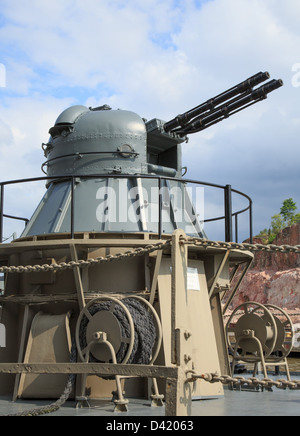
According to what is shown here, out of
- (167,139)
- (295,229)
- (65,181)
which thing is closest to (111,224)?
(65,181)

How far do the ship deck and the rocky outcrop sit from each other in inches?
1569

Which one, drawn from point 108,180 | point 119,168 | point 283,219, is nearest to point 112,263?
point 108,180

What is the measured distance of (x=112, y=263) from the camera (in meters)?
8.40

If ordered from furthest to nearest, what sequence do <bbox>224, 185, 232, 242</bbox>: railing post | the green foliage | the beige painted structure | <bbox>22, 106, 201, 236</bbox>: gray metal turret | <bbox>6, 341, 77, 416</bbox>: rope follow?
the green foliage
<bbox>22, 106, 201, 236</bbox>: gray metal turret
<bbox>224, 185, 232, 242</bbox>: railing post
the beige painted structure
<bbox>6, 341, 77, 416</bbox>: rope

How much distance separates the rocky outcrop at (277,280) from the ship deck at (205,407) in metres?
39.9

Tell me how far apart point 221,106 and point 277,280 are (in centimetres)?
4312

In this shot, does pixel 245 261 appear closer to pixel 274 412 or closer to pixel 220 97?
pixel 220 97

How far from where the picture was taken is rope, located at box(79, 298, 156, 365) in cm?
722

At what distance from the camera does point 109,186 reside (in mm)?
9180

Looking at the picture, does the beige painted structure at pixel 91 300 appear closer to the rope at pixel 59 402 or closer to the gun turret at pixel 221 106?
the rope at pixel 59 402

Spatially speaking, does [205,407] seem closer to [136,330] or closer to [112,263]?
[136,330]

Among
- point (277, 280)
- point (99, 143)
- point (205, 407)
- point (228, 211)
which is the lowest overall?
point (205, 407)

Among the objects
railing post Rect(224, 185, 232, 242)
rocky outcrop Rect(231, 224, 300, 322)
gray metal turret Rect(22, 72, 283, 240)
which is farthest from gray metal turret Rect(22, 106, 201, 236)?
rocky outcrop Rect(231, 224, 300, 322)

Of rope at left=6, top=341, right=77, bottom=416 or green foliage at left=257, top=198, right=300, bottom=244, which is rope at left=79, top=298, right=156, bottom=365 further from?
green foliage at left=257, top=198, right=300, bottom=244
